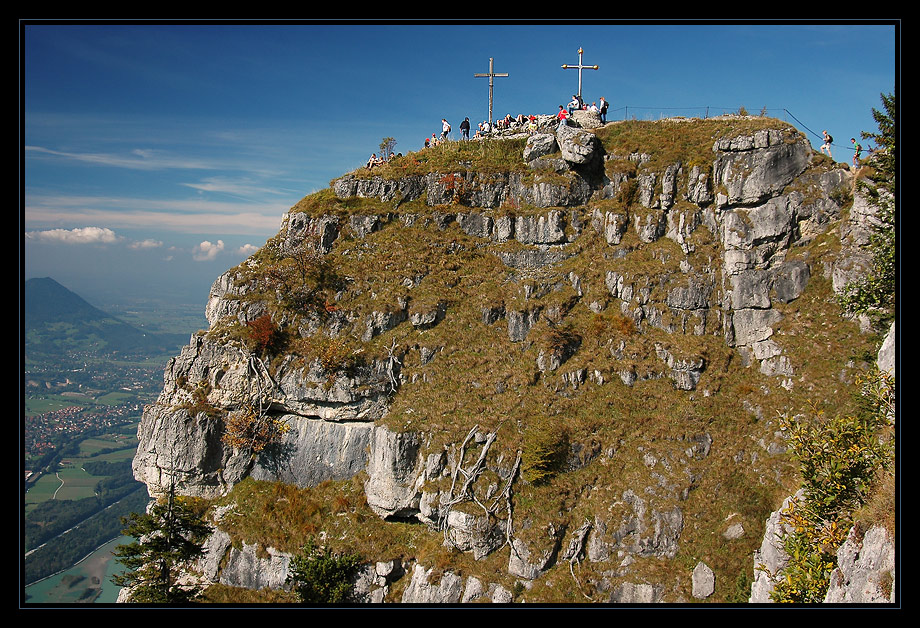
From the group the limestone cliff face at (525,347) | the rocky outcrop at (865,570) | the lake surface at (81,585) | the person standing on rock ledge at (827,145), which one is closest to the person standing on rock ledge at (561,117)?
the limestone cliff face at (525,347)

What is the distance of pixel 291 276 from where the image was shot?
35438 millimetres

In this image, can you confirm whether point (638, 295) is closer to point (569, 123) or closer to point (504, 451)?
point (504, 451)

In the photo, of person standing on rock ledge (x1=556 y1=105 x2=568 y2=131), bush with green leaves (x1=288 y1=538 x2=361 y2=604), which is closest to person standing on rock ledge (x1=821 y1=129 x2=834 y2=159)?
person standing on rock ledge (x1=556 y1=105 x2=568 y2=131)

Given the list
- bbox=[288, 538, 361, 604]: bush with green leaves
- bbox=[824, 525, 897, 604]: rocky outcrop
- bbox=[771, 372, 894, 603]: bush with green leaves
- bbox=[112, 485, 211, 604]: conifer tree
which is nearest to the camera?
bbox=[824, 525, 897, 604]: rocky outcrop

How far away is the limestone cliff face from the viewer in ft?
85.8

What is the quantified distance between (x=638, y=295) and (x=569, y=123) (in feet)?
58.5

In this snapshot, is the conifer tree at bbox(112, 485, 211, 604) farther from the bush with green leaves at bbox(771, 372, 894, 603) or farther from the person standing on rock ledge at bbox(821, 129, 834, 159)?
the person standing on rock ledge at bbox(821, 129, 834, 159)

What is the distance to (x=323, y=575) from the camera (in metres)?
25.0

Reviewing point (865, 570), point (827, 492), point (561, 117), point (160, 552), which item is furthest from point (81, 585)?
point (865, 570)

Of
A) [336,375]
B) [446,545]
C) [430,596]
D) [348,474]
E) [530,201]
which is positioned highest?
[530,201]

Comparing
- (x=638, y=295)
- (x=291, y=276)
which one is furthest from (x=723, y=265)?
(x=291, y=276)

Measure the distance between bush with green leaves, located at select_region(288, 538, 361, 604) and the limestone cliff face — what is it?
4.00 ft

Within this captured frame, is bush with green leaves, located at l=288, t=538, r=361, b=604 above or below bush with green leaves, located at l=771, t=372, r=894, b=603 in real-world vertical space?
below

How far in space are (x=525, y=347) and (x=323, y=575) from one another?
1762 centimetres
